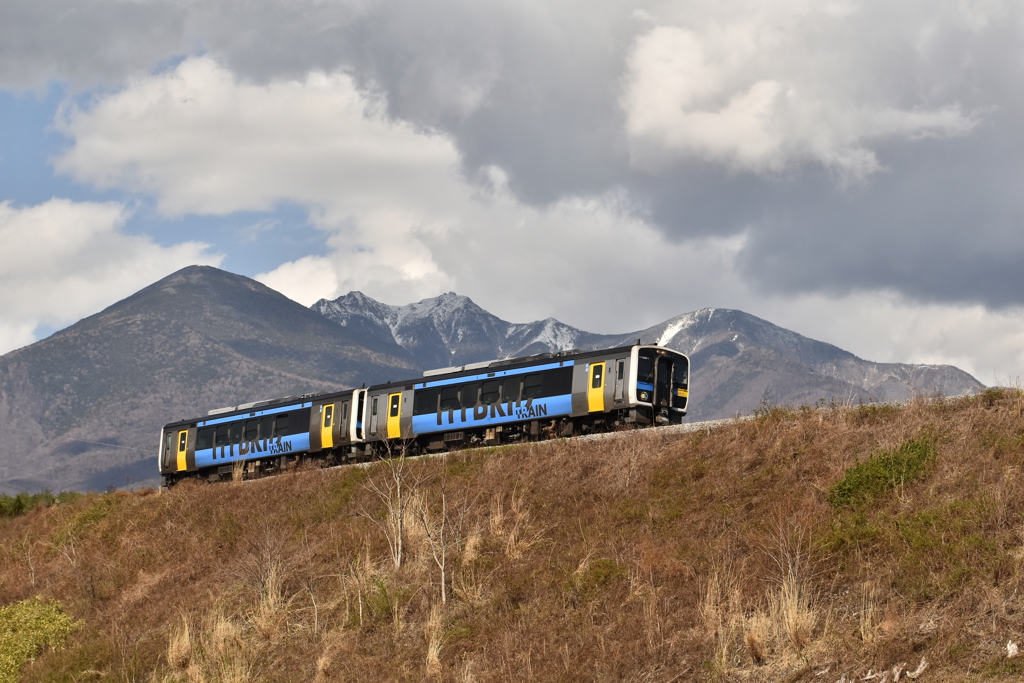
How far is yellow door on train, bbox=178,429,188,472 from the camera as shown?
4588 cm

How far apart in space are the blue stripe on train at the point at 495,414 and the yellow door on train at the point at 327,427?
4992 mm

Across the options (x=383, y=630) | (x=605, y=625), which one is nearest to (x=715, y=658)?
(x=605, y=625)

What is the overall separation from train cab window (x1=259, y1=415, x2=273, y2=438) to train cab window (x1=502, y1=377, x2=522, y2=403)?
13092 mm

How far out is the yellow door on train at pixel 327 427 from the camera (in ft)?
129

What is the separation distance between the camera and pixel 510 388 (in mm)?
33250

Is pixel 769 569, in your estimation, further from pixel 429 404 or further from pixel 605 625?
pixel 429 404

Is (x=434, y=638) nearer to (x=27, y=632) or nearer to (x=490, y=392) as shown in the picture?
(x=27, y=632)

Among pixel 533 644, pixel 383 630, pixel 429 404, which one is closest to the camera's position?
pixel 533 644

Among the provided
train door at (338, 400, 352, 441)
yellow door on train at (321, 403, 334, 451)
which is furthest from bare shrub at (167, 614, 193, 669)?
yellow door on train at (321, 403, 334, 451)

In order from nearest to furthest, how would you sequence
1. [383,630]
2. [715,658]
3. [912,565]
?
[715,658] < [912,565] < [383,630]

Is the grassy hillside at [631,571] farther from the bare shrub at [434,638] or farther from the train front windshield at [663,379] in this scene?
the train front windshield at [663,379]

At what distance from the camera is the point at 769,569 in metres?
15.3

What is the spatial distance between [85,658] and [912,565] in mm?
15460

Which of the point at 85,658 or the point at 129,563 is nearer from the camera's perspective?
the point at 85,658
